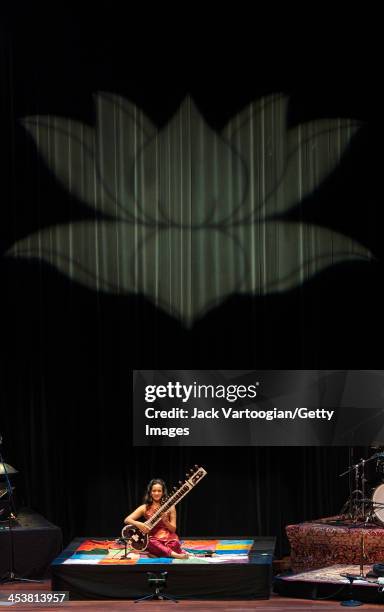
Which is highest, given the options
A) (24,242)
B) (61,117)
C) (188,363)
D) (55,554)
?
(61,117)

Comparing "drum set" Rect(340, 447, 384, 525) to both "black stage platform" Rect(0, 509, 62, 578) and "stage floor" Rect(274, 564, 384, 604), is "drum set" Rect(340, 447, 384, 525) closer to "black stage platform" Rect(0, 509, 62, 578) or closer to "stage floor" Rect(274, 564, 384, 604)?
"stage floor" Rect(274, 564, 384, 604)

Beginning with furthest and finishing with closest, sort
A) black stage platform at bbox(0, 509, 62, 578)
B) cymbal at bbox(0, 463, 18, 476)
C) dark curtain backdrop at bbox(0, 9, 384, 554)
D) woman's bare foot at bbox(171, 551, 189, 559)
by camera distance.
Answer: dark curtain backdrop at bbox(0, 9, 384, 554) < cymbal at bbox(0, 463, 18, 476) < black stage platform at bbox(0, 509, 62, 578) < woman's bare foot at bbox(171, 551, 189, 559)

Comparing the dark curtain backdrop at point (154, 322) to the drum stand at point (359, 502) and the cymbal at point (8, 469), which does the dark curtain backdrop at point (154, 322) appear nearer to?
the drum stand at point (359, 502)

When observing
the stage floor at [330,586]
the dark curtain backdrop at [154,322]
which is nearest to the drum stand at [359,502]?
the dark curtain backdrop at [154,322]

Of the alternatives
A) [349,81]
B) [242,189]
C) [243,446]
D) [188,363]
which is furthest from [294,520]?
[349,81]

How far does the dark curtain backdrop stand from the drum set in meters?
0.17

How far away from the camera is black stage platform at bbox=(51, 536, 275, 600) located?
843 centimetres

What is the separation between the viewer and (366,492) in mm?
9859

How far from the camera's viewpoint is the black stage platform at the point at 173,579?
27.7 feet

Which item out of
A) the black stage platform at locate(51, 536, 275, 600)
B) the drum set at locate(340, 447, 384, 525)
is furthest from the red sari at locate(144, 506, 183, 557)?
the drum set at locate(340, 447, 384, 525)

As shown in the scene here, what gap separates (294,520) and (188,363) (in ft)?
5.60

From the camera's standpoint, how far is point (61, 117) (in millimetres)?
10594

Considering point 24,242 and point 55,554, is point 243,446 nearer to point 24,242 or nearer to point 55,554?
point 55,554

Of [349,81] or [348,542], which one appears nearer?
[348,542]
